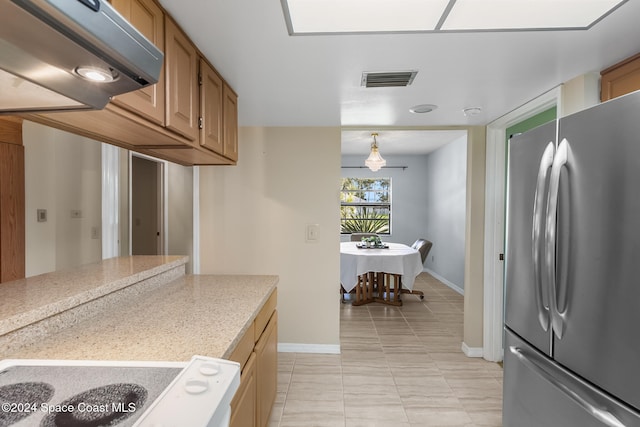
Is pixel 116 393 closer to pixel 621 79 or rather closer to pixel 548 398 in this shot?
pixel 548 398

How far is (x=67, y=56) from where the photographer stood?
712 mm

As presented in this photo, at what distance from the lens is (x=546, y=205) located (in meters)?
1.27

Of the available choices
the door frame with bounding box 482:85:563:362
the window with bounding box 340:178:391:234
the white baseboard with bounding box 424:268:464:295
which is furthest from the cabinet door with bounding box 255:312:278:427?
the window with bounding box 340:178:391:234

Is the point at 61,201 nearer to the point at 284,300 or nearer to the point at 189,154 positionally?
the point at 189,154

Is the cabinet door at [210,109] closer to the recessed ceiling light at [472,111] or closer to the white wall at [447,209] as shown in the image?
the recessed ceiling light at [472,111]

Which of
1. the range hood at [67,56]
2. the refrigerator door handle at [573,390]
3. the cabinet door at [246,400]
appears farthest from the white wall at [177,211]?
the refrigerator door handle at [573,390]

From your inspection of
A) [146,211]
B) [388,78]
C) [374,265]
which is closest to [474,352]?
[374,265]

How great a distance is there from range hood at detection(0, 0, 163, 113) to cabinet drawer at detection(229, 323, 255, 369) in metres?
0.98

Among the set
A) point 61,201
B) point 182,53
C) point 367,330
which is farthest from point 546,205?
point 61,201

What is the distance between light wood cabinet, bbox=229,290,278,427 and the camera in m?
1.26

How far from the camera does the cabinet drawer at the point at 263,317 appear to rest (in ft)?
5.16

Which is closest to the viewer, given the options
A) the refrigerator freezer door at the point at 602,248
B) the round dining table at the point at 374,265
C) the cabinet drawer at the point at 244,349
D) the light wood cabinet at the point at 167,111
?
the refrigerator freezer door at the point at 602,248

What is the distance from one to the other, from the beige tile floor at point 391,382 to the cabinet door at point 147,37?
1944 mm

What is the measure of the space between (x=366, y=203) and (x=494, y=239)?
388 centimetres
